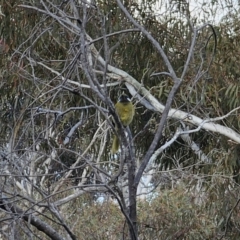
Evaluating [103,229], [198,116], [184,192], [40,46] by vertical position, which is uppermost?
[40,46]

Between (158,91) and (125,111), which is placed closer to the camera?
(125,111)

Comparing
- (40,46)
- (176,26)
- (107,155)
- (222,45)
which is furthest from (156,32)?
(107,155)

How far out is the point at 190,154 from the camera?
18.8 feet

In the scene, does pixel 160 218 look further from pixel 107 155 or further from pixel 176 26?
pixel 176 26

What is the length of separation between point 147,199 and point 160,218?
1.92 ft

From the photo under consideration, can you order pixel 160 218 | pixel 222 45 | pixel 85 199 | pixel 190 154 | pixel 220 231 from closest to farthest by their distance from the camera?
1. pixel 220 231
2. pixel 222 45
3. pixel 160 218
4. pixel 190 154
5. pixel 85 199

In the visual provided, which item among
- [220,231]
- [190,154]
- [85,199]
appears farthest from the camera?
[85,199]

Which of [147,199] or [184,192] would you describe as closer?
[184,192]

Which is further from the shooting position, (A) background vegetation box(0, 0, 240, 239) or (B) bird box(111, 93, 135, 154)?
(A) background vegetation box(0, 0, 240, 239)

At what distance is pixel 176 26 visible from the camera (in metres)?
5.06

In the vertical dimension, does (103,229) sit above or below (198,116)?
below

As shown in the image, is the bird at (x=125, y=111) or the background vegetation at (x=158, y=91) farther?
the background vegetation at (x=158, y=91)

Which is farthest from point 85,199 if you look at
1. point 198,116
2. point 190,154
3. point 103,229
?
point 198,116

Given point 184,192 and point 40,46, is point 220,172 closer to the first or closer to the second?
point 184,192
